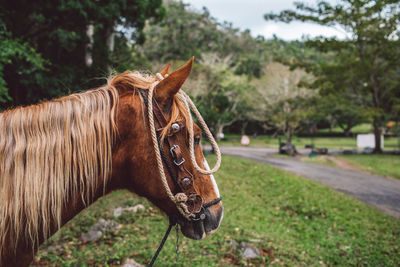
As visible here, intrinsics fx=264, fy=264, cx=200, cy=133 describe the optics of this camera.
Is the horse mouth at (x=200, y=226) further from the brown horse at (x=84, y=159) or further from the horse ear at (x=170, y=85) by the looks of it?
the horse ear at (x=170, y=85)

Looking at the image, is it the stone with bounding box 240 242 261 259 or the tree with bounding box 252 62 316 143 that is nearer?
the stone with bounding box 240 242 261 259

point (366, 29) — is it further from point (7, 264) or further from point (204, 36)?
point (204, 36)

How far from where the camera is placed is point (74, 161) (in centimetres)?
125

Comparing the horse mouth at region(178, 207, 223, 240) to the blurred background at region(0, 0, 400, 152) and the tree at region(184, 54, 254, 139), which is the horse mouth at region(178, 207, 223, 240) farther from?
the tree at region(184, 54, 254, 139)

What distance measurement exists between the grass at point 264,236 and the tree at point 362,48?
388 inches

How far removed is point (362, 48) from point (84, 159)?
62.4 ft

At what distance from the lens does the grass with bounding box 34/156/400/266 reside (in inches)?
150

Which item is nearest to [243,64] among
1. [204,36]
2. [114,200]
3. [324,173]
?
[204,36]

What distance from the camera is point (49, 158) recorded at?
1225mm

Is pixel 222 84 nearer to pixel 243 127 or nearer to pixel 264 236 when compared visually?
pixel 243 127

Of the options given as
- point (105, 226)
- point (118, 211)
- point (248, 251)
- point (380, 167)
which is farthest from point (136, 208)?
point (380, 167)

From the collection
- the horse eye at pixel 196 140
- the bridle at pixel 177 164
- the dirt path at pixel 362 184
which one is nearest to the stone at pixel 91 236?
the bridle at pixel 177 164

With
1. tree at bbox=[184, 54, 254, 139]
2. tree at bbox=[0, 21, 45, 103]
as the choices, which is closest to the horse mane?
tree at bbox=[0, 21, 45, 103]

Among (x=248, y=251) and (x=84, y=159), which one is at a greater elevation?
(x=84, y=159)
